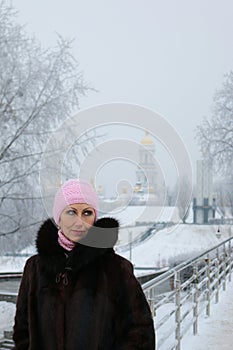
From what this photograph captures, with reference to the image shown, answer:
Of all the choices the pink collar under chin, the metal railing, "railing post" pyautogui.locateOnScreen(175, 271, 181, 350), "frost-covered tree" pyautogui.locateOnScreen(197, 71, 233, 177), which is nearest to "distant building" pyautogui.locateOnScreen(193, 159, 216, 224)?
"frost-covered tree" pyautogui.locateOnScreen(197, 71, 233, 177)

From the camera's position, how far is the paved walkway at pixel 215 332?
6578 mm

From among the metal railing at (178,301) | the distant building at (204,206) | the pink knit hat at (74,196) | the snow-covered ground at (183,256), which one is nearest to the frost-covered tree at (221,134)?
the snow-covered ground at (183,256)

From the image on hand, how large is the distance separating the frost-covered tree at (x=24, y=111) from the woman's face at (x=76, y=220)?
10106mm

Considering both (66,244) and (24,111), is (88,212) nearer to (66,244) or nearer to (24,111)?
(66,244)

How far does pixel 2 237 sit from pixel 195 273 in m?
7.24

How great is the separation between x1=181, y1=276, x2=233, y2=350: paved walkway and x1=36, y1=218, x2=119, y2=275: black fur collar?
4.20 m

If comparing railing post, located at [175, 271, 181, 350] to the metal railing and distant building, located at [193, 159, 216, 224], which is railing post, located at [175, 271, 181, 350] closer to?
the metal railing

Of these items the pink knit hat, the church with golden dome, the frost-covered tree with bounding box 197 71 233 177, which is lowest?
Result: the pink knit hat

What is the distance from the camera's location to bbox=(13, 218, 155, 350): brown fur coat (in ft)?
8.50

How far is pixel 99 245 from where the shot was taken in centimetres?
263

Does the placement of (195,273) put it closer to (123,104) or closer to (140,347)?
(123,104)

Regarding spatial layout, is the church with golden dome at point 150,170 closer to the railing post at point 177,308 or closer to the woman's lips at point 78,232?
the railing post at point 177,308

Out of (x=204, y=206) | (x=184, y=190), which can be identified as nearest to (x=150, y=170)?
(x=184, y=190)

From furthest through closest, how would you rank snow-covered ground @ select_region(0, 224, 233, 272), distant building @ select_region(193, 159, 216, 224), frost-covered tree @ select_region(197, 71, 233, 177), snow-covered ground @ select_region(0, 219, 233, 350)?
distant building @ select_region(193, 159, 216, 224)
snow-covered ground @ select_region(0, 224, 233, 272)
frost-covered tree @ select_region(197, 71, 233, 177)
snow-covered ground @ select_region(0, 219, 233, 350)
